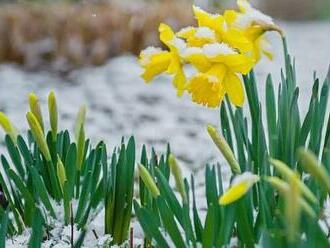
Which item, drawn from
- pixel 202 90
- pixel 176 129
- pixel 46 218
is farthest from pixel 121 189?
pixel 176 129

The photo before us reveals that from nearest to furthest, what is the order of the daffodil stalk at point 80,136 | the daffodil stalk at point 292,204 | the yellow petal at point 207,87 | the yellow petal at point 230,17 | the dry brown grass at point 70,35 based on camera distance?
the daffodil stalk at point 292,204
the yellow petal at point 207,87
the yellow petal at point 230,17
the daffodil stalk at point 80,136
the dry brown grass at point 70,35

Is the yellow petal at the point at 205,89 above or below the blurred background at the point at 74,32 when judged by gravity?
below

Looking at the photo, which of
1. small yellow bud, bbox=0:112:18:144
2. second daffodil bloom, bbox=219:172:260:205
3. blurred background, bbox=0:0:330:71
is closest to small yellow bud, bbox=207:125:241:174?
second daffodil bloom, bbox=219:172:260:205

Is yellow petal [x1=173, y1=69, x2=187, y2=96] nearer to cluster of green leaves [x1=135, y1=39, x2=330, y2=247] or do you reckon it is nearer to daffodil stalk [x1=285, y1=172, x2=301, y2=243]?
cluster of green leaves [x1=135, y1=39, x2=330, y2=247]

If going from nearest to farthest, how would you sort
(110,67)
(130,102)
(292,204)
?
(292,204)
(130,102)
(110,67)

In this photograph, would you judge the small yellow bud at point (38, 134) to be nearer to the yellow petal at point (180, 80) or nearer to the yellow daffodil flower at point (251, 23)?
the yellow petal at point (180, 80)

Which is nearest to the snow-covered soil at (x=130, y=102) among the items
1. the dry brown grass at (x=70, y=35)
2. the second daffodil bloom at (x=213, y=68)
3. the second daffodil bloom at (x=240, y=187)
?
the dry brown grass at (x=70, y=35)

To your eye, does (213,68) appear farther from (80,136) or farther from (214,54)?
(80,136)

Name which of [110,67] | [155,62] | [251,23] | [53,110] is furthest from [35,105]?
[110,67]
